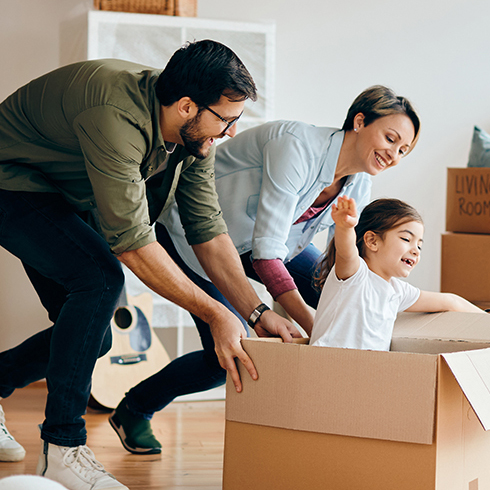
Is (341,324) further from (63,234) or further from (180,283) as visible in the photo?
(63,234)

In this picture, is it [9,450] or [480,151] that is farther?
[480,151]

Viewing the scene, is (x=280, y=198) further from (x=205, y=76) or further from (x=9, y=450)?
(x=9, y=450)

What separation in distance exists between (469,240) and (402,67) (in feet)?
4.32

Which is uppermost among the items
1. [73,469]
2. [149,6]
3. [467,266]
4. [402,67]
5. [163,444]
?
[149,6]

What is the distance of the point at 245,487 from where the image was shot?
1018mm

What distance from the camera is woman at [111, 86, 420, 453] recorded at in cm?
138

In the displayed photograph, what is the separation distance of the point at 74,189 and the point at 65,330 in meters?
0.30

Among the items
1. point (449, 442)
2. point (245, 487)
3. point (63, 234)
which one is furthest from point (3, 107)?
point (449, 442)

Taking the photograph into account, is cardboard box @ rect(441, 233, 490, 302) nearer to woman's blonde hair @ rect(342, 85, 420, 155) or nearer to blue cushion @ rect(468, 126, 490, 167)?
blue cushion @ rect(468, 126, 490, 167)

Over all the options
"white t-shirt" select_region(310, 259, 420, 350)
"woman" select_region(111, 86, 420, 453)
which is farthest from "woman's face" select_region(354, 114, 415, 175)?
"white t-shirt" select_region(310, 259, 420, 350)

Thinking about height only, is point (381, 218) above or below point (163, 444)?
above

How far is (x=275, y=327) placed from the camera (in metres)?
1.22

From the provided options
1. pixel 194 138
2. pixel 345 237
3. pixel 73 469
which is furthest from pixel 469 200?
pixel 73 469

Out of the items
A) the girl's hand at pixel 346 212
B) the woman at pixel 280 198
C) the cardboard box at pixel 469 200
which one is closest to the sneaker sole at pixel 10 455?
the woman at pixel 280 198
